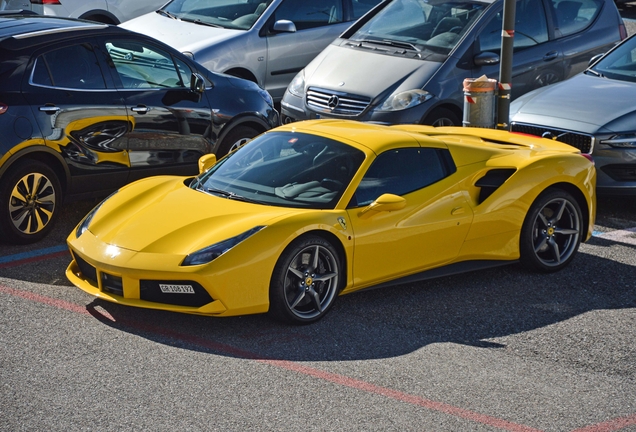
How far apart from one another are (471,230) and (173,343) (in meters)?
2.45

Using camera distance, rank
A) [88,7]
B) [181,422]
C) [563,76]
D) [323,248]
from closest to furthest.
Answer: [181,422]
[323,248]
[563,76]
[88,7]

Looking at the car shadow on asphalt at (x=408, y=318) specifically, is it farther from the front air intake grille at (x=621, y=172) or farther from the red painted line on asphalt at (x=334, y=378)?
the front air intake grille at (x=621, y=172)

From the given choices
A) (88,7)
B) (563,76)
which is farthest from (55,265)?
(88,7)

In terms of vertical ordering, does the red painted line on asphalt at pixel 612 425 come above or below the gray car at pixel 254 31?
below

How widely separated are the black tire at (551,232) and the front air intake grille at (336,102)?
3453 mm

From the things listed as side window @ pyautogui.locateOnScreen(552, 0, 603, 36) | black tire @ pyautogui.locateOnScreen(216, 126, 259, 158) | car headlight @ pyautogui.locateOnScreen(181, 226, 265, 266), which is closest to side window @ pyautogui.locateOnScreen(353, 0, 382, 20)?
side window @ pyautogui.locateOnScreen(552, 0, 603, 36)

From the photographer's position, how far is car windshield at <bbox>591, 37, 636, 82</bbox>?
10.8 m

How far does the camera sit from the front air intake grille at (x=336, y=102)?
10.9 m

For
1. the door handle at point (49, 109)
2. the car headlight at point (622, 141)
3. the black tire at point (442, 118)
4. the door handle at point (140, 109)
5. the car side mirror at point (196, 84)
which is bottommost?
the black tire at point (442, 118)

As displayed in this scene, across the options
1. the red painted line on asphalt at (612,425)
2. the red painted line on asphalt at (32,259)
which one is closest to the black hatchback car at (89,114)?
the red painted line on asphalt at (32,259)

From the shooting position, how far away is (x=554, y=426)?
203 inches

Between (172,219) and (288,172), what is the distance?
92 centimetres

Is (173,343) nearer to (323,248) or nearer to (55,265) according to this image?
(323,248)

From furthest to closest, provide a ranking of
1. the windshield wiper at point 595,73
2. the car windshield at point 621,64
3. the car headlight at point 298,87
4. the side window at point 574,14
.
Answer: the side window at point 574,14
the car headlight at point 298,87
the windshield wiper at point 595,73
the car windshield at point 621,64
